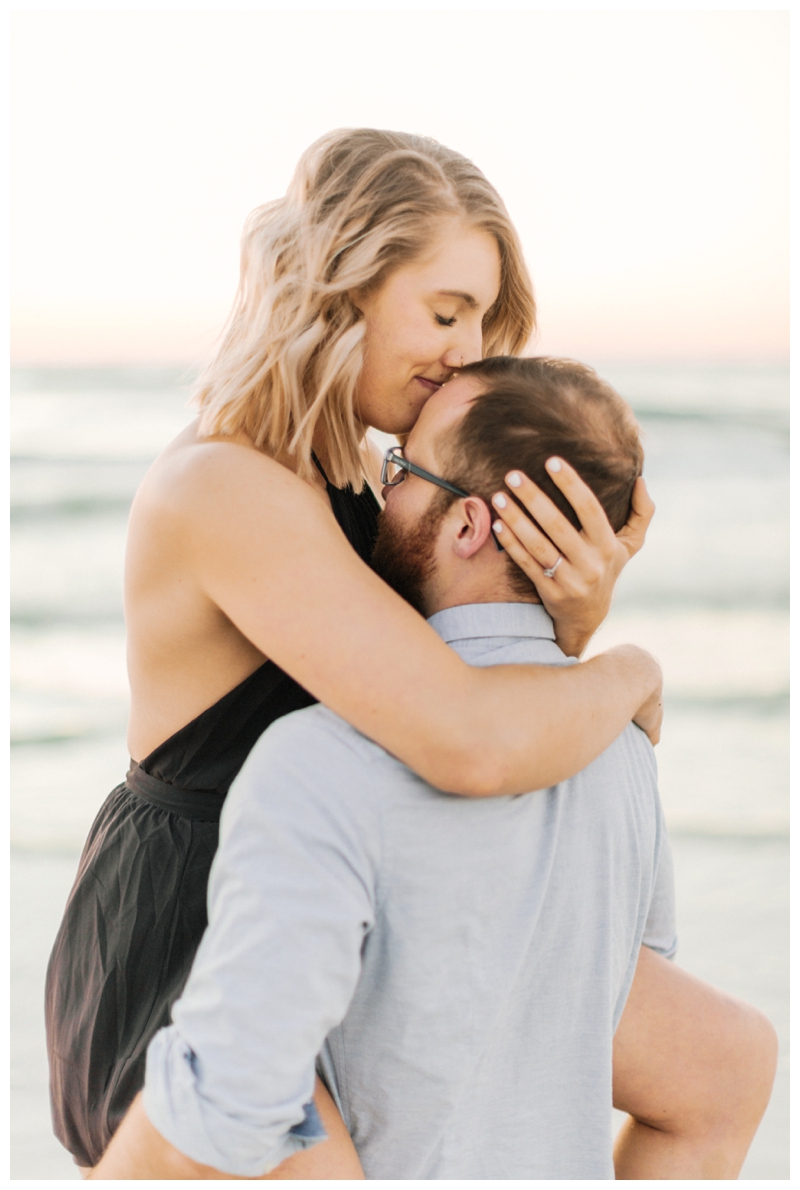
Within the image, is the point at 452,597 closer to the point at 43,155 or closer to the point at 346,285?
the point at 346,285

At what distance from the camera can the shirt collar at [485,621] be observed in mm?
1543

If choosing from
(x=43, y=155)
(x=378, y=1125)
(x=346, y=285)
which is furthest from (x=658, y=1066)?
(x=43, y=155)

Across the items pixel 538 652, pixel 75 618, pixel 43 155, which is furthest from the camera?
pixel 43 155

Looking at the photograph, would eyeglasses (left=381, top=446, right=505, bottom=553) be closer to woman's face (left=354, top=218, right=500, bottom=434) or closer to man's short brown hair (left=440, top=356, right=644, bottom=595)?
man's short brown hair (left=440, top=356, right=644, bottom=595)

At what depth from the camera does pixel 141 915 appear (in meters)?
1.76

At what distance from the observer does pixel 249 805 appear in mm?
1273

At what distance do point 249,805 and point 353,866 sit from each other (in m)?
0.15

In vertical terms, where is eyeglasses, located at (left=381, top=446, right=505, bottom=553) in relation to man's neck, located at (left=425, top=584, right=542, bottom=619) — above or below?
above

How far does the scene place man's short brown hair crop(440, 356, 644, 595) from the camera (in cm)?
157

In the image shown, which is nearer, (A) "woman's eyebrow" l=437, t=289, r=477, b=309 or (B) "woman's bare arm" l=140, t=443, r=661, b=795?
(B) "woman's bare arm" l=140, t=443, r=661, b=795

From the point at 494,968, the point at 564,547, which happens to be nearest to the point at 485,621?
the point at 564,547

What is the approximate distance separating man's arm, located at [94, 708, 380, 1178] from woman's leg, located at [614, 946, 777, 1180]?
2.60 feet

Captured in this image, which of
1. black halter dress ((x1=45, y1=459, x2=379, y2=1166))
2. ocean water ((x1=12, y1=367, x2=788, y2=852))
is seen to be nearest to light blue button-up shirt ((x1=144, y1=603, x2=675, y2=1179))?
black halter dress ((x1=45, y1=459, x2=379, y2=1166))

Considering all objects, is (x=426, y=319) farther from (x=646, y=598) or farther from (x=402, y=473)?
(x=646, y=598)
